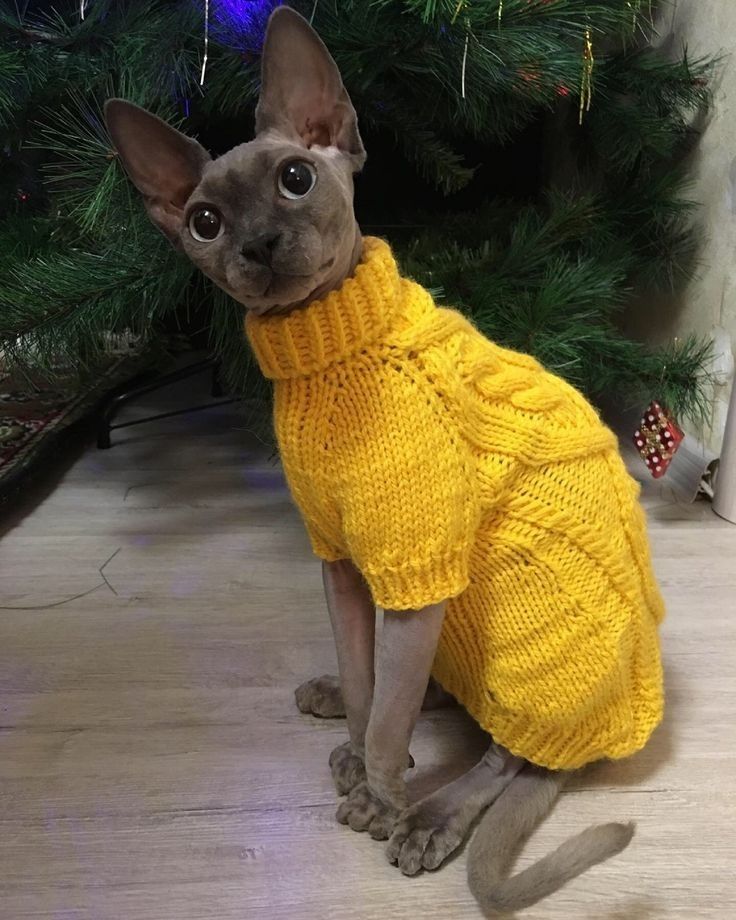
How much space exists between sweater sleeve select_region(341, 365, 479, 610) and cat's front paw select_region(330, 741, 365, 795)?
21 cm

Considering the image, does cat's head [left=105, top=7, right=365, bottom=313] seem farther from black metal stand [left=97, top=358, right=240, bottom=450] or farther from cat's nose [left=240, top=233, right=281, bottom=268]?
black metal stand [left=97, top=358, right=240, bottom=450]

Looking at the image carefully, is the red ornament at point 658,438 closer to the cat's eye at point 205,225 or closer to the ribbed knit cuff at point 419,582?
the ribbed knit cuff at point 419,582

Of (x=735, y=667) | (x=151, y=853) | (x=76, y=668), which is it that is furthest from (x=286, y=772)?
(x=735, y=667)

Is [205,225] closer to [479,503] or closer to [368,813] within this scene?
[479,503]

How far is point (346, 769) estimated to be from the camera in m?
0.66

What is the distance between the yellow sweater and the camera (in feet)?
1.68

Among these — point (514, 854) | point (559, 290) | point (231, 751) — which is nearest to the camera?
point (514, 854)

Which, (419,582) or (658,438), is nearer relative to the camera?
(419,582)

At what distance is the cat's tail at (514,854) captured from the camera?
1.72 feet

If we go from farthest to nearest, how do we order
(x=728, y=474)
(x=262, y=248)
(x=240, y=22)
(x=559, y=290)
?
(x=728, y=474) → (x=559, y=290) → (x=240, y=22) → (x=262, y=248)

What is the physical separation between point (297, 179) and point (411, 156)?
62 cm

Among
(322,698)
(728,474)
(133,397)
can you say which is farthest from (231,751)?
(133,397)

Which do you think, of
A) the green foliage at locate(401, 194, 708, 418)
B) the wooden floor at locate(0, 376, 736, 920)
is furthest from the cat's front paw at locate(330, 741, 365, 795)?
the green foliage at locate(401, 194, 708, 418)

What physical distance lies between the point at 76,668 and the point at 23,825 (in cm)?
21
